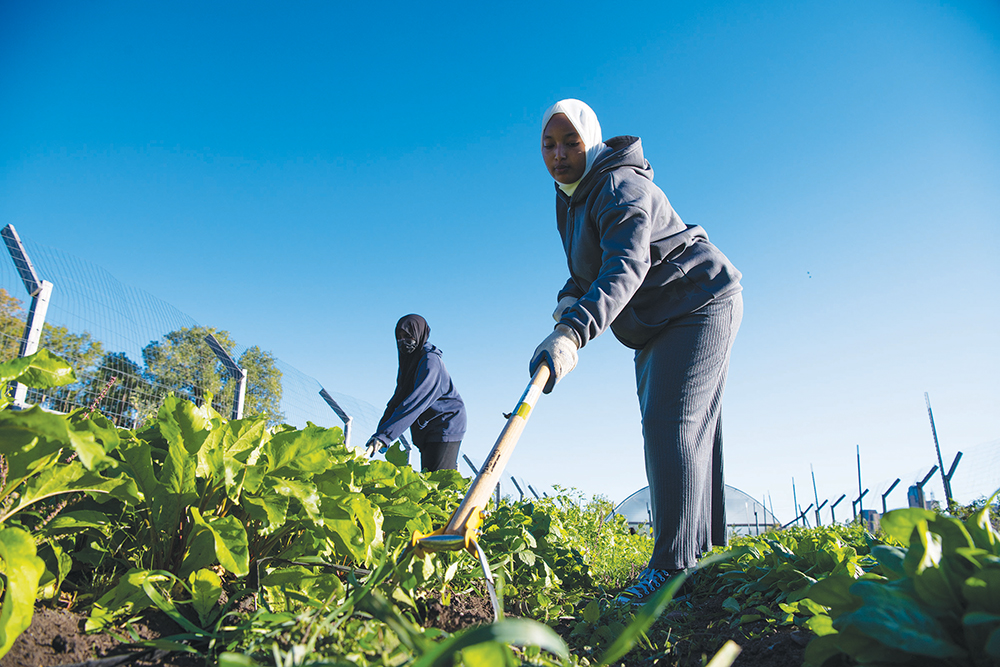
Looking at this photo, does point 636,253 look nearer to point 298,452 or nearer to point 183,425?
point 298,452

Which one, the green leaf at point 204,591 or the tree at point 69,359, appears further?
the tree at point 69,359

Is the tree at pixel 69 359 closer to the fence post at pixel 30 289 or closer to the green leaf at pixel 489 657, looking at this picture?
the fence post at pixel 30 289

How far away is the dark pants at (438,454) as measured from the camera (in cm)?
429

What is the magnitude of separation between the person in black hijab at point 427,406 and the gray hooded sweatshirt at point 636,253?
6.24ft

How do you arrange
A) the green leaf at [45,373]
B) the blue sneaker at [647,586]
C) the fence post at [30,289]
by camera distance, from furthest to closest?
the fence post at [30,289] < the blue sneaker at [647,586] < the green leaf at [45,373]

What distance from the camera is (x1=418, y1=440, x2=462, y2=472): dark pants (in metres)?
4.29

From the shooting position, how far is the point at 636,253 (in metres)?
2.00

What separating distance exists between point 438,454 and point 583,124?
2.73m

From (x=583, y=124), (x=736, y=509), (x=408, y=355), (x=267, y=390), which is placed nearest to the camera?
(x=583, y=124)

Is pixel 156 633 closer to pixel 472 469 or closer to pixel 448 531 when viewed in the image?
pixel 448 531

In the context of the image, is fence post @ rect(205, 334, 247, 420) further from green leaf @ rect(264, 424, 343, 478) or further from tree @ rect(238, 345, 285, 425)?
green leaf @ rect(264, 424, 343, 478)

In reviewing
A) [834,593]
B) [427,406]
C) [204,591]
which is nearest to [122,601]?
[204,591]

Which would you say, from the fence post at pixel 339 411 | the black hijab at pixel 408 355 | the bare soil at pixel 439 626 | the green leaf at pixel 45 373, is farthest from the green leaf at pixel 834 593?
the fence post at pixel 339 411

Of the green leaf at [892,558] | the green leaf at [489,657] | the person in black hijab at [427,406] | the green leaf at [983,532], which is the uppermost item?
the person in black hijab at [427,406]
